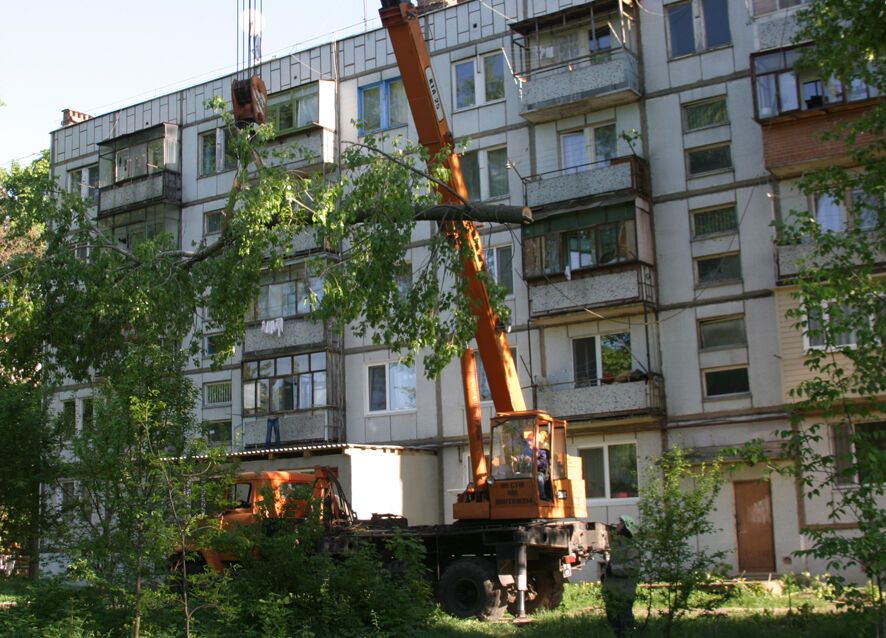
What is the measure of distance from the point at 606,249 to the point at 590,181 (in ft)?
6.42

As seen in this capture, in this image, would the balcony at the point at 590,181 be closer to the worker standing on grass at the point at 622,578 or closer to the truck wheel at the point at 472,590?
the truck wheel at the point at 472,590

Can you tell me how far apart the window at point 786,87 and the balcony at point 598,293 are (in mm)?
5192

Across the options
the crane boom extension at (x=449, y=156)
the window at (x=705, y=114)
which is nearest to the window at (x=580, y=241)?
the window at (x=705, y=114)

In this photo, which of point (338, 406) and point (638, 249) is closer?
point (638, 249)

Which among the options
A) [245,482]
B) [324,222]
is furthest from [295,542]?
[245,482]

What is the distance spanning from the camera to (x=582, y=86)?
31.3 meters

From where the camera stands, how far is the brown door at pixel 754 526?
Result: 91.9ft

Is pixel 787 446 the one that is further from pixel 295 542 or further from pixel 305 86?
pixel 305 86

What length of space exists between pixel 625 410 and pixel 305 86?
51.9 feet

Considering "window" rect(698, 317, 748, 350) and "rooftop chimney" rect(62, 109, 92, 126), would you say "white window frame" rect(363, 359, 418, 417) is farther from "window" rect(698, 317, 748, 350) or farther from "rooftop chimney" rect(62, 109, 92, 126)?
"rooftop chimney" rect(62, 109, 92, 126)

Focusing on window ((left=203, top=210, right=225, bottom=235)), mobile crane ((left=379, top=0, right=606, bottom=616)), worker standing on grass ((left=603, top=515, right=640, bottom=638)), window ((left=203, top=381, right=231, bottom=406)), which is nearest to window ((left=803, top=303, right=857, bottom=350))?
worker standing on grass ((left=603, top=515, right=640, bottom=638))

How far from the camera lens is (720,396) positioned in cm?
2912

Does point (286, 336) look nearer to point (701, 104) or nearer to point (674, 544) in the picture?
point (701, 104)

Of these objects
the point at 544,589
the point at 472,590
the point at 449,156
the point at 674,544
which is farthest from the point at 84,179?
the point at 674,544
